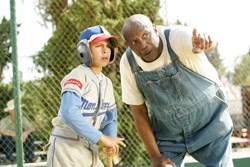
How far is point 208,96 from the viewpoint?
3.06m

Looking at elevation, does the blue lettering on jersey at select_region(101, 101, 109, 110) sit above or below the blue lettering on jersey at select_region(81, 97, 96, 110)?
below

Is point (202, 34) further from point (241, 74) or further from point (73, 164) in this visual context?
point (241, 74)

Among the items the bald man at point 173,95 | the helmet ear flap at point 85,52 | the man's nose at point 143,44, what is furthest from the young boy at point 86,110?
the man's nose at point 143,44

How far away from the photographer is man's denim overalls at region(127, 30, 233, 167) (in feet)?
9.87

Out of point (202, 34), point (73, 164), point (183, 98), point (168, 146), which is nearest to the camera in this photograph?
point (202, 34)

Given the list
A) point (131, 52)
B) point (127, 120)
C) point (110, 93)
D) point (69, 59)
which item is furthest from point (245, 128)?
point (131, 52)

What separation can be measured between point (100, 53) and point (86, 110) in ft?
1.41

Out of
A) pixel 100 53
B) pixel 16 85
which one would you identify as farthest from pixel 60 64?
pixel 100 53

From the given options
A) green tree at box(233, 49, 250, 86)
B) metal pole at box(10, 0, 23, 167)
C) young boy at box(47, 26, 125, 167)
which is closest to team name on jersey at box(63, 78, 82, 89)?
young boy at box(47, 26, 125, 167)

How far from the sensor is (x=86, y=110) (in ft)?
11.6

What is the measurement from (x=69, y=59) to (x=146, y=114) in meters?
2.94

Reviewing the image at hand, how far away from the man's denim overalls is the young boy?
0.47 metres

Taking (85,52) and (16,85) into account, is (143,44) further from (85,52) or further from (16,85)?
(16,85)

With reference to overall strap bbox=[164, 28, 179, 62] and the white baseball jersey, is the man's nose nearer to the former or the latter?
overall strap bbox=[164, 28, 179, 62]
